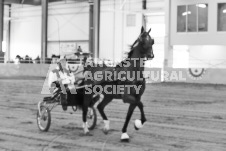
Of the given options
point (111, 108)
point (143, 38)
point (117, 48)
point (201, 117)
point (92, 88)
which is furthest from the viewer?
point (117, 48)

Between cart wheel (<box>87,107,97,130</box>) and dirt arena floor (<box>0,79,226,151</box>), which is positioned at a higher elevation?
cart wheel (<box>87,107,97,130</box>)

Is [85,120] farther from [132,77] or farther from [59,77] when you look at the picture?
[132,77]

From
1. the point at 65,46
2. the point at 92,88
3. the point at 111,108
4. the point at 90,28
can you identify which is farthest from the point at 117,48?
the point at 92,88

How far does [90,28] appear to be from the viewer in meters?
43.9

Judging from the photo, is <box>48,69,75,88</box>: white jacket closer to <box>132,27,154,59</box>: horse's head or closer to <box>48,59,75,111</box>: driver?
<box>48,59,75,111</box>: driver

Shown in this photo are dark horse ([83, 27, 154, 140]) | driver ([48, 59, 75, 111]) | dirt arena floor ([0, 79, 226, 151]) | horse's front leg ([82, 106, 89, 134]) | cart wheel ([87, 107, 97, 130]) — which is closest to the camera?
dirt arena floor ([0, 79, 226, 151])

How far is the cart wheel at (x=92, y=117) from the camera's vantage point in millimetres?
8586

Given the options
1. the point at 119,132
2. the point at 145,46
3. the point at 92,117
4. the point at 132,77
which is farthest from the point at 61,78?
the point at 145,46

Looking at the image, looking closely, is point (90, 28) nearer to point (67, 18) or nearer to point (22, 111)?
point (67, 18)

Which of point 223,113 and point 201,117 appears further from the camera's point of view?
point 223,113

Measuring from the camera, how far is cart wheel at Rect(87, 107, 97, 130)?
859cm

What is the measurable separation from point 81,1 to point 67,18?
8.90ft

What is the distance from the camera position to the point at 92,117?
28.5 feet

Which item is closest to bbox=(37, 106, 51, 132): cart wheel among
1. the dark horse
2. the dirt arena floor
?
the dirt arena floor
